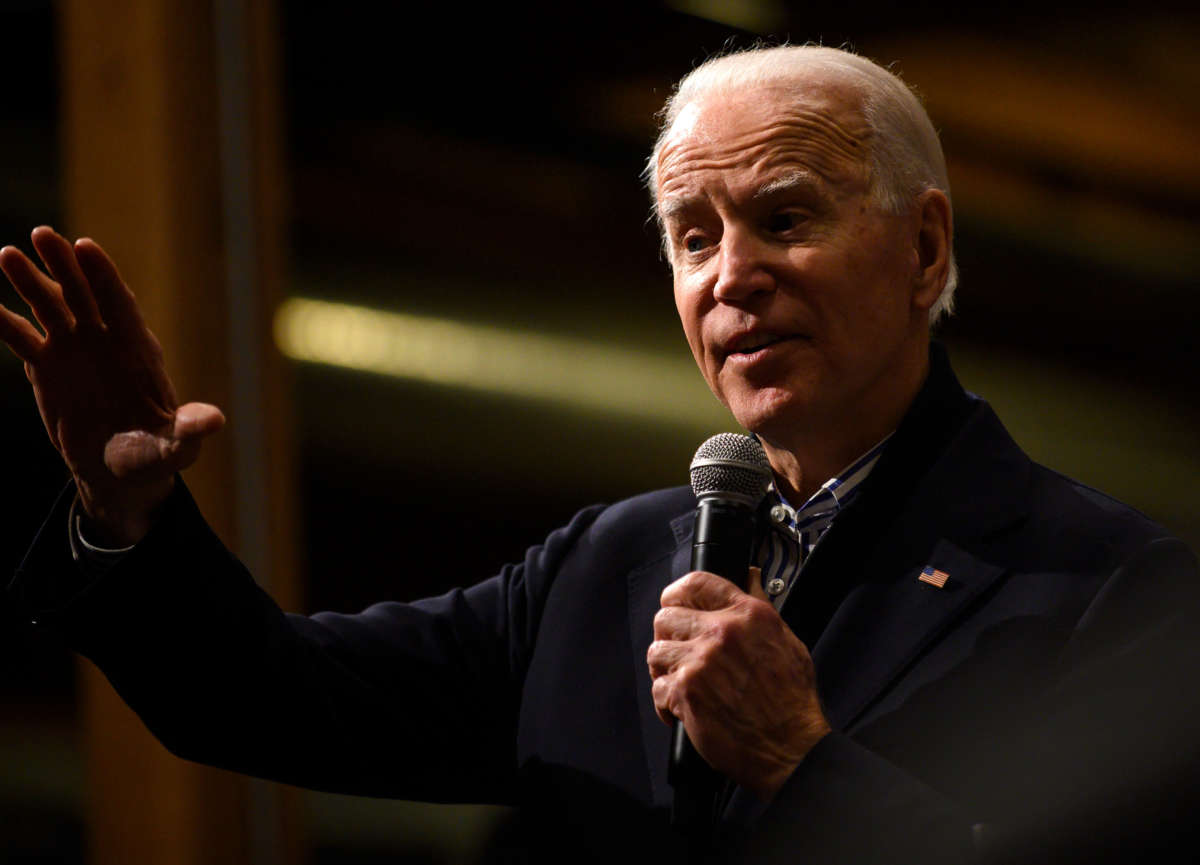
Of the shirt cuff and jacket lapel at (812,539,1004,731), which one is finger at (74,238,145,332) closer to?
the shirt cuff

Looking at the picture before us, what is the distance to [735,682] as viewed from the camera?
126 centimetres

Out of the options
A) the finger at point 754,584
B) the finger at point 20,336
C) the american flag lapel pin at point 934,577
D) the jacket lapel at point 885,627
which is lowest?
the jacket lapel at point 885,627

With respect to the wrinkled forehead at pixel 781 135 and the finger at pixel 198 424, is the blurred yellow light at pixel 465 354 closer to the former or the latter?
the wrinkled forehead at pixel 781 135

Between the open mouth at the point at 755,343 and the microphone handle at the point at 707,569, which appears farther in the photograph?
the open mouth at the point at 755,343

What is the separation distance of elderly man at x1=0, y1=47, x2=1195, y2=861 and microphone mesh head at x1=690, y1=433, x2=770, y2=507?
0.45ft

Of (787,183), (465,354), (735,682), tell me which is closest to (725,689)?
(735,682)

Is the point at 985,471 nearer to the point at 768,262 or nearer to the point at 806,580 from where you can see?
the point at 806,580

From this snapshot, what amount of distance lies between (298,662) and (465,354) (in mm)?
1511

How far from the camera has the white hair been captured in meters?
1.67

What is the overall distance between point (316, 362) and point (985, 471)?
1.83 metres

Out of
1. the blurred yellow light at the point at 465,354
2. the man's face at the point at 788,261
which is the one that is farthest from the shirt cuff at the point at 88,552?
the blurred yellow light at the point at 465,354

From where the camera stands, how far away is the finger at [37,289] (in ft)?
4.44

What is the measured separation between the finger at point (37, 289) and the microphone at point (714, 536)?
687 millimetres

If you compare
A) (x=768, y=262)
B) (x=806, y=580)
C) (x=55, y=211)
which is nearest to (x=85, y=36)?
(x=55, y=211)
